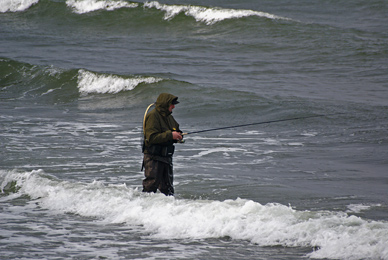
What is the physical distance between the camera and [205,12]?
96.7ft

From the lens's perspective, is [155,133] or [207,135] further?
[207,135]

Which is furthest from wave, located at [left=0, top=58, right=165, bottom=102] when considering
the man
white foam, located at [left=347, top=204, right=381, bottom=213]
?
white foam, located at [left=347, top=204, right=381, bottom=213]

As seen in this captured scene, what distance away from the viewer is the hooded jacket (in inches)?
256

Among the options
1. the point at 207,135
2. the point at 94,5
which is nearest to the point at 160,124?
the point at 207,135

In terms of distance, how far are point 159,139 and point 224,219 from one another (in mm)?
1071

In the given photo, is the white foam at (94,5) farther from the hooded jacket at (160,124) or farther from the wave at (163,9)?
the hooded jacket at (160,124)

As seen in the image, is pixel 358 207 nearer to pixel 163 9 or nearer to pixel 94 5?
pixel 163 9

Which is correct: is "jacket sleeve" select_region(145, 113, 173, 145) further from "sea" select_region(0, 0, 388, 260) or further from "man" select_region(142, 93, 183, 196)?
"sea" select_region(0, 0, 388, 260)

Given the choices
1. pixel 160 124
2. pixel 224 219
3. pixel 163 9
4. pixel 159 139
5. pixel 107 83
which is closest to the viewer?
pixel 224 219

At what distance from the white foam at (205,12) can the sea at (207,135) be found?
0.36ft

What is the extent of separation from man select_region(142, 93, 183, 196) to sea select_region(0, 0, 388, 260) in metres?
0.30

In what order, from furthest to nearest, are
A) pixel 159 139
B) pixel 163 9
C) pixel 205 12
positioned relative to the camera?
pixel 163 9 < pixel 205 12 < pixel 159 139

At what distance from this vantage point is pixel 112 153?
1046 cm

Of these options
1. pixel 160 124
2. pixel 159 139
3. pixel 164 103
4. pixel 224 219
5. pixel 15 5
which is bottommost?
pixel 224 219
